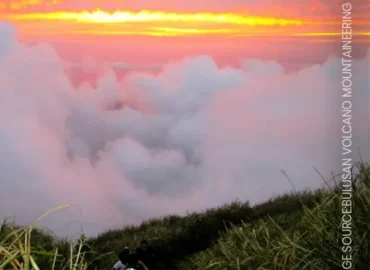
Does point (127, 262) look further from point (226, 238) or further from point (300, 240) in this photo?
point (300, 240)

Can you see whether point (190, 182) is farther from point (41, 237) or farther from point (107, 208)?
point (41, 237)

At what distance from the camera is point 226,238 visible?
295 cm

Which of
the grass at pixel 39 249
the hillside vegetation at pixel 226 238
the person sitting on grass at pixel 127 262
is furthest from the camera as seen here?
the person sitting on grass at pixel 127 262

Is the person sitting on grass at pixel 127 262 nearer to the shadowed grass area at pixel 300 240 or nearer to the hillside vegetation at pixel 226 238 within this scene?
the hillside vegetation at pixel 226 238

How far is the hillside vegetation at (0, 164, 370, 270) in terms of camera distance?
2805mm

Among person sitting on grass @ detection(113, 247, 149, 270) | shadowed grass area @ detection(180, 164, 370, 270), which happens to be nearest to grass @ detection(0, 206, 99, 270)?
person sitting on grass @ detection(113, 247, 149, 270)

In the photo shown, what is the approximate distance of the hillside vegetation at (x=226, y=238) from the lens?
2805mm

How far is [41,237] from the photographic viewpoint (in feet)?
9.78

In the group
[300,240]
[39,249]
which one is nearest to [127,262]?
[39,249]

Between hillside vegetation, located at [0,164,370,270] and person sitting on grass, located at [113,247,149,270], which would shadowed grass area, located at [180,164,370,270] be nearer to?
hillside vegetation, located at [0,164,370,270]

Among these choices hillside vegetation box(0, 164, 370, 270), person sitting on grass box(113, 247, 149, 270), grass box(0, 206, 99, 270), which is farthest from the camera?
person sitting on grass box(113, 247, 149, 270)

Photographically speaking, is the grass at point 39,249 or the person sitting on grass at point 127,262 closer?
the grass at point 39,249

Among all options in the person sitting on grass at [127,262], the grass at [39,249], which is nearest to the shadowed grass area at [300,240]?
the person sitting on grass at [127,262]

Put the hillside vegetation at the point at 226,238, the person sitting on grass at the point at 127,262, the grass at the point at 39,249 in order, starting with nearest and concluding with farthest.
A: the grass at the point at 39,249 < the hillside vegetation at the point at 226,238 < the person sitting on grass at the point at 127,262
